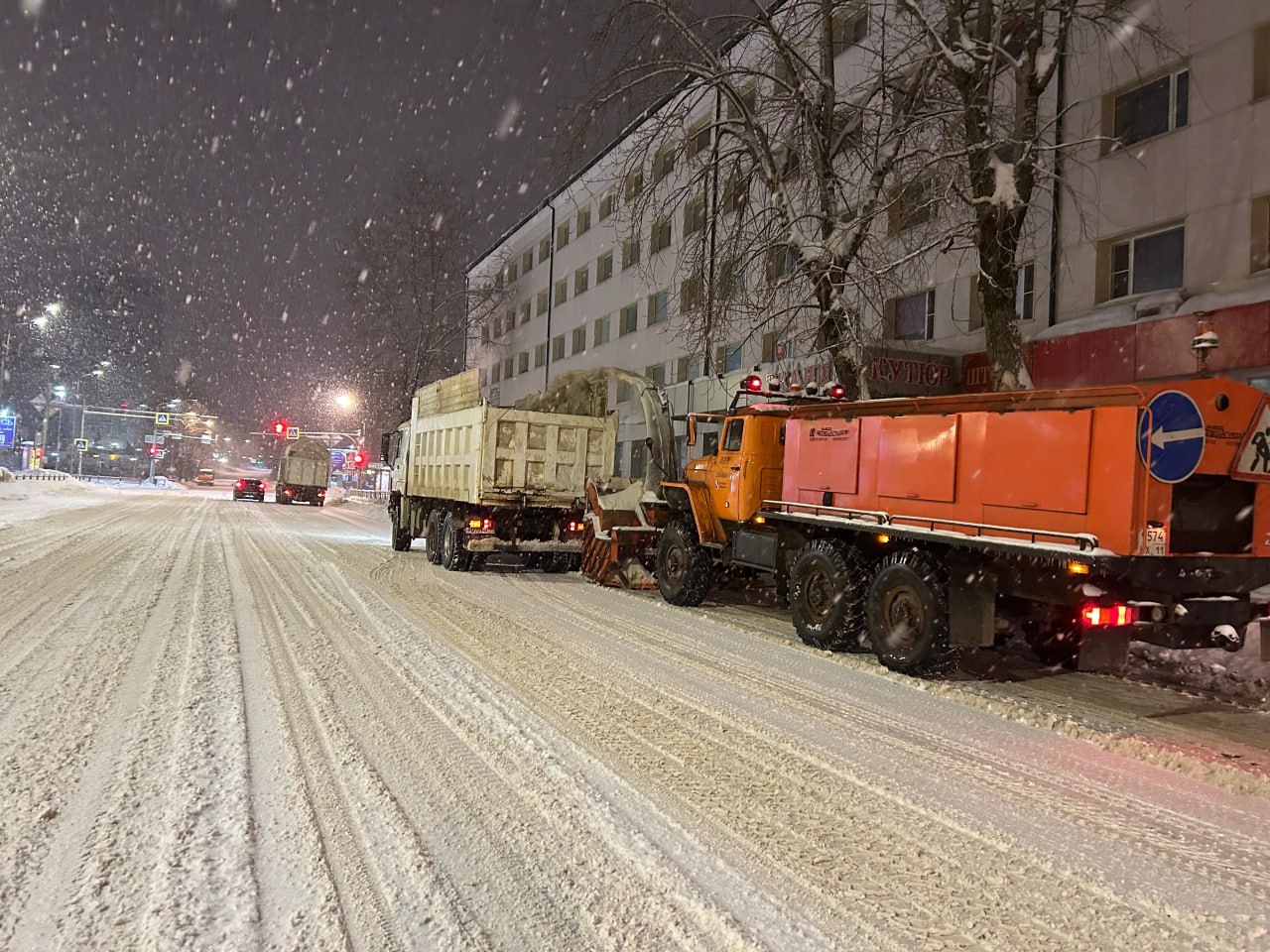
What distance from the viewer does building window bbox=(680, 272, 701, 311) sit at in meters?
13.9

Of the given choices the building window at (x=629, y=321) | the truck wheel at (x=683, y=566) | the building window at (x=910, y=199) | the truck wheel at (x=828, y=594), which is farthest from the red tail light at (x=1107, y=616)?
the building window at (x=629, y=321)

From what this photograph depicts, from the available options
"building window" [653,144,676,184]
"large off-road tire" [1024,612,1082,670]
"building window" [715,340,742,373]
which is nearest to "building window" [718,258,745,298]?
"building window" [653,144,676,184]

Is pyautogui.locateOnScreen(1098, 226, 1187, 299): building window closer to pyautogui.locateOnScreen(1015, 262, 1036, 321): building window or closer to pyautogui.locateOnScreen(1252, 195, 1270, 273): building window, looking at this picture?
pyautogui.locateOnScreen(1252, 195, 1270, 273): building window

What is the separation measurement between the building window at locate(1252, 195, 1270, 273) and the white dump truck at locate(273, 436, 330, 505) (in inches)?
1572

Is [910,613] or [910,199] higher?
[910,199]

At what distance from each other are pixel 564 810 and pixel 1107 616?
4278mm

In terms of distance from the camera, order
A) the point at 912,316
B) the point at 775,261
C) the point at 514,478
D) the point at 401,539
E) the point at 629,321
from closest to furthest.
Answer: the point at 514,478, the point at 775,261, the point at 401,539, the point at 912,316, the point at 629,321

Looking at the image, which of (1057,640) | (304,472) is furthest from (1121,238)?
(304,472)

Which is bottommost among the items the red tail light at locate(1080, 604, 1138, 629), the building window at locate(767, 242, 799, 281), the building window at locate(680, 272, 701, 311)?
the red tail light at locate(1080, 604, 1138, 629)

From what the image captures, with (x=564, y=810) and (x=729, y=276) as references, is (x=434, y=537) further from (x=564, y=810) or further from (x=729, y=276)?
(x=564, y=810)

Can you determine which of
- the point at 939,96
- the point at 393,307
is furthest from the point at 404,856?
the point at 393,307

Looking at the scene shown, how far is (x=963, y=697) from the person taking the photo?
6.23 meters

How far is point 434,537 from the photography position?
14875 millimetres

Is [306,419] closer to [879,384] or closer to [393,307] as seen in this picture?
[393,307]
